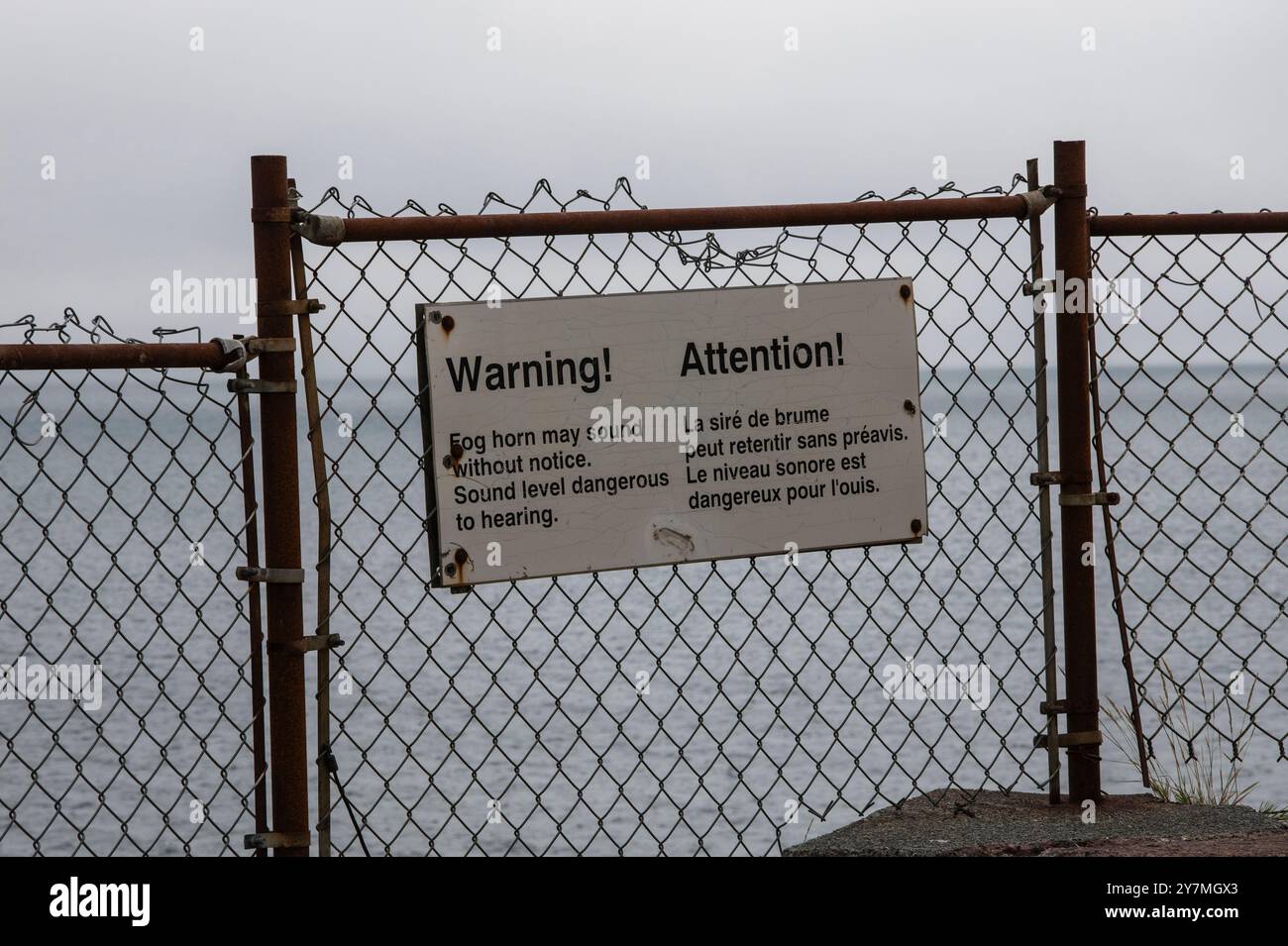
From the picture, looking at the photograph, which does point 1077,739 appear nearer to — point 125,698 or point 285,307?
point 285,307

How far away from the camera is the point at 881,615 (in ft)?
85.1

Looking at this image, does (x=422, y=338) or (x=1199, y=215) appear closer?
(x=422, y=338)

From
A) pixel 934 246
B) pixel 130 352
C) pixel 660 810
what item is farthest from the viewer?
pixel 660 810

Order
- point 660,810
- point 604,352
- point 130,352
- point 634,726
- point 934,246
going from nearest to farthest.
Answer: point 130,352
point 604,352
point 934,246
point 660,810
point 634,726

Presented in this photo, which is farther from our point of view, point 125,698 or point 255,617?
point 125,698

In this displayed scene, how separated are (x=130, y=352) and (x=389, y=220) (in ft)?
2.21

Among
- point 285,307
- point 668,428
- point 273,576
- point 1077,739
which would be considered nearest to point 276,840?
point 273,576

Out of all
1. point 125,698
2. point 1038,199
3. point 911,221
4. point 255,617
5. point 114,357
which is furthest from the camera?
point 125,698

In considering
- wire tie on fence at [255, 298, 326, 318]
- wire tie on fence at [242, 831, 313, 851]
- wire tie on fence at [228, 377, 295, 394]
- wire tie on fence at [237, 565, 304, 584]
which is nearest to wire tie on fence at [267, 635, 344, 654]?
wire tie on fence at [237, 565, 304, 584]

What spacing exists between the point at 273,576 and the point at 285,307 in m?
0.64

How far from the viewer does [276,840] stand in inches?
122

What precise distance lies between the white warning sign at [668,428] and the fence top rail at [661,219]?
18 centimetres

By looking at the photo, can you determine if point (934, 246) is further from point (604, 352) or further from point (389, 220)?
point (389, 220)
